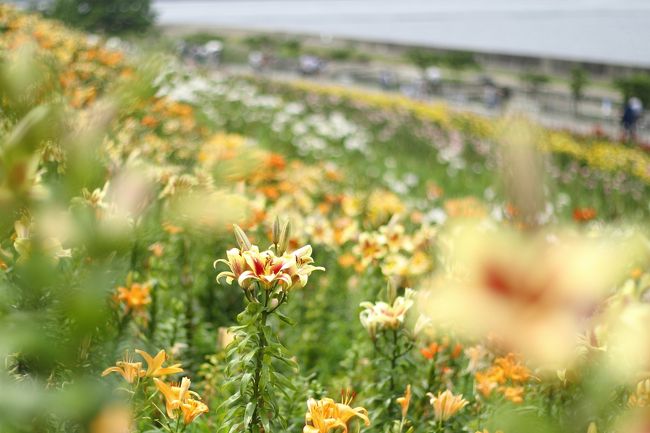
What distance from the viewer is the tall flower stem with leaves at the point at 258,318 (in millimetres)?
878

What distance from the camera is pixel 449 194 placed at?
5.33 meters

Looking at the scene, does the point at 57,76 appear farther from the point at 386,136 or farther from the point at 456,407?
the point at 386,136

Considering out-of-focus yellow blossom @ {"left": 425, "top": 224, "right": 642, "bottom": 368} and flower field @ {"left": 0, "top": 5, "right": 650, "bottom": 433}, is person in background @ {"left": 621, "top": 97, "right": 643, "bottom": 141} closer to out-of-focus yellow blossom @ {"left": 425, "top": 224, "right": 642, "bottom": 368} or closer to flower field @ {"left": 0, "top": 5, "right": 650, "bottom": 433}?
flower field @ {"left": 0, "top": 5, "right": 650, "bottom": 433}

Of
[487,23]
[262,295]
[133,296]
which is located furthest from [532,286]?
[487,23]

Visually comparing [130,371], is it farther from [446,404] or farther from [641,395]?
[641,395]

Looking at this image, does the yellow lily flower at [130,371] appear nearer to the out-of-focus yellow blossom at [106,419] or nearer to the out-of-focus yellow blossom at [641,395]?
the out-of-focus yellow blossom at [106,419]

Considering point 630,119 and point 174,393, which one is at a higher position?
point 174,393

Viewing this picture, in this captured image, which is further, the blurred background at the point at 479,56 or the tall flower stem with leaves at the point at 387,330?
the blurred background at the point at 479,56

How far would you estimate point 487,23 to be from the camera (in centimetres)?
4194

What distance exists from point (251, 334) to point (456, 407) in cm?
44

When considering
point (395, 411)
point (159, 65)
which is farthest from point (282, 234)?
point (395, 411)

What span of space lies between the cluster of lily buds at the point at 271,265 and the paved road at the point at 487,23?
18.2m

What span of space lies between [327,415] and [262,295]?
199mm

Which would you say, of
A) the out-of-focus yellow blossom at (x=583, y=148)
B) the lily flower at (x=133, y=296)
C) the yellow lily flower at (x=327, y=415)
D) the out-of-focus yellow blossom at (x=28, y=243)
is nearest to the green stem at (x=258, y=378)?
the yellow lily flower at (x=327, y=415)
